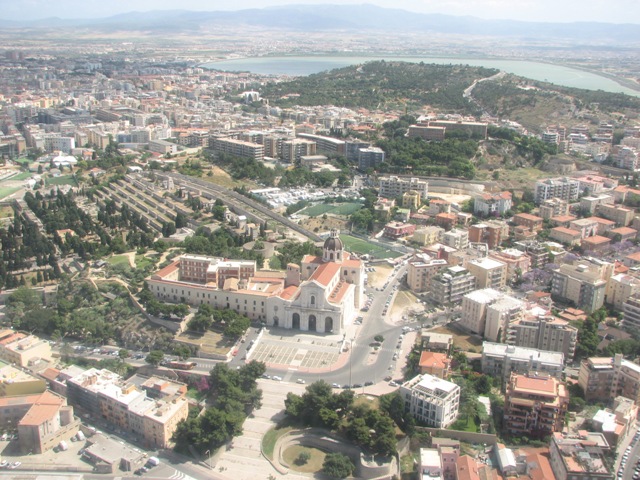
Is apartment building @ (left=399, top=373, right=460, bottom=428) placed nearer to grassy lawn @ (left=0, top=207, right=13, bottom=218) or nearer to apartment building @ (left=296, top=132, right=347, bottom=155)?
grassy lawn @ (left=0, top=207, right=13, bottom=218)

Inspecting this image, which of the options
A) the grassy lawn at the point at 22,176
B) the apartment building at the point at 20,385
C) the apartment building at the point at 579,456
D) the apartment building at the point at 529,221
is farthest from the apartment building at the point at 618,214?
the grassy lawn at the point at 22,176

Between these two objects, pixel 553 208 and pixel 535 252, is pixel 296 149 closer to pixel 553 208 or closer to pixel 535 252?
pixel 553 208

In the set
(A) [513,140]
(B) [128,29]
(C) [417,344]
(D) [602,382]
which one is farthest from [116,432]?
(B) [128,29]

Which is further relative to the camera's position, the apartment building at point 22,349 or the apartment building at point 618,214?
the apartment building at point 618,214

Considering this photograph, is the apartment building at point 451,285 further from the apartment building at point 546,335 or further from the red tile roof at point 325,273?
the red tile roof at point 325,273

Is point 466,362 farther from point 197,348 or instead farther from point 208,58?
point 208,58
